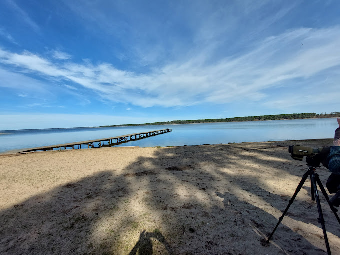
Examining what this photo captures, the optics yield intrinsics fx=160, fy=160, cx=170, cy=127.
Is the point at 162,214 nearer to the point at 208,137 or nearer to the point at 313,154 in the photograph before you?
the point at 313,154

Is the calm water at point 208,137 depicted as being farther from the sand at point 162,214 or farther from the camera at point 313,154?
the camera at point 313,154

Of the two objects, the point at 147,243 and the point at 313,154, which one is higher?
the point at 313,154

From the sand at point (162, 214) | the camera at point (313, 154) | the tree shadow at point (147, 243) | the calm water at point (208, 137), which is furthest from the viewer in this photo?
the calm water at point (208, 137)

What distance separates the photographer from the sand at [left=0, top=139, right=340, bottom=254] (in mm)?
2818

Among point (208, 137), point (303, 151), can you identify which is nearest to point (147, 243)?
point (303, 151)

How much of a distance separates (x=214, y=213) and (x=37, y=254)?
3.46 metres

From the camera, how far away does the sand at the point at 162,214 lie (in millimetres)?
2818

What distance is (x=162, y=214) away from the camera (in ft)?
12.3

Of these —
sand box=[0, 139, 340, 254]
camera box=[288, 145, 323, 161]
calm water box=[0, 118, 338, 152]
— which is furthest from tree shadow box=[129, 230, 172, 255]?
calm water box=[0, 118, 338, 152]

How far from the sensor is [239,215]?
11.9 feet

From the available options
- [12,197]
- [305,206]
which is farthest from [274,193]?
[12,197]

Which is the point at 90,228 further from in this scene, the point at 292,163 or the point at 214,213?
the point at 292,163

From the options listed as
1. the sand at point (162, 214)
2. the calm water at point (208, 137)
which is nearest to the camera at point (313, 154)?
the sand at point (162, 214)

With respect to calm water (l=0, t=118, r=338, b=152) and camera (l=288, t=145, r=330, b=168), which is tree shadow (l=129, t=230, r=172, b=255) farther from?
calm water (l=0, t=118, r=338, b=152)
